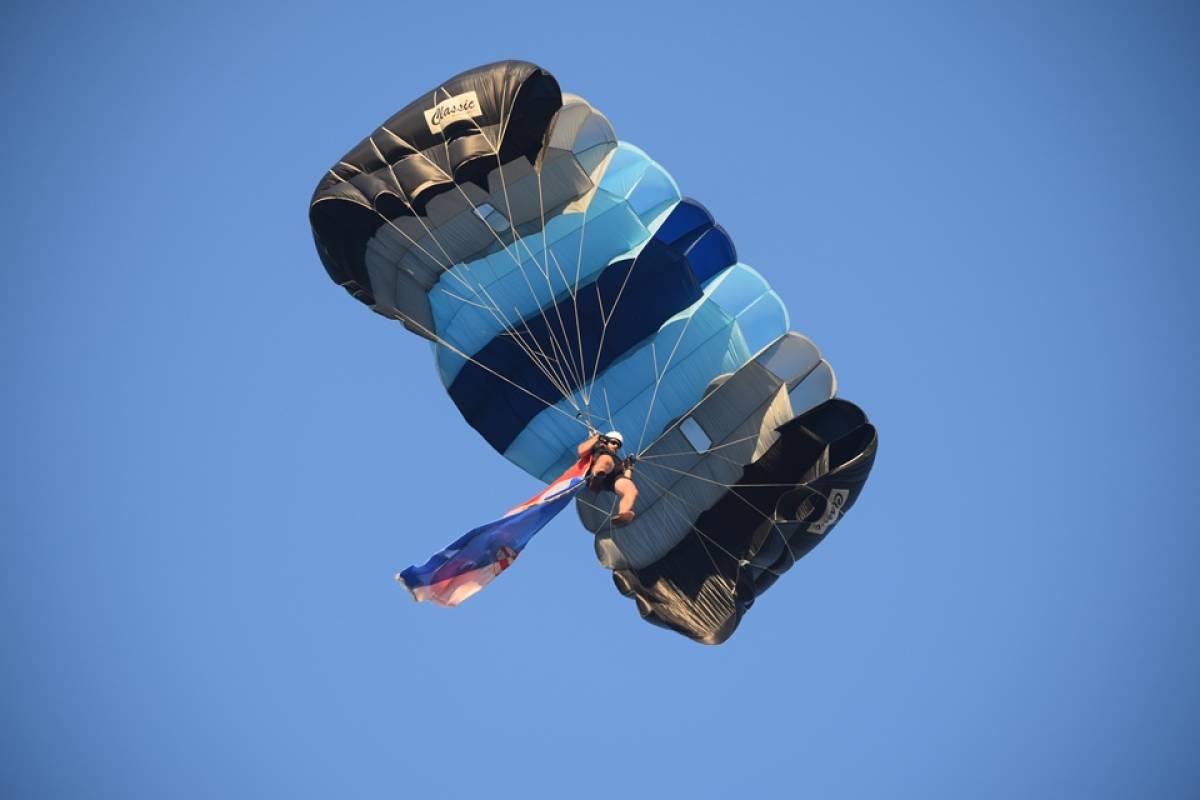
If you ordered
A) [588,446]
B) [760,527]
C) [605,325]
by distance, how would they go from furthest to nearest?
[605,325] → [760,527] → [588,446]

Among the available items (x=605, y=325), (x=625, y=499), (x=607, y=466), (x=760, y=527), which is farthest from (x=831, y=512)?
(x=605, y=325)

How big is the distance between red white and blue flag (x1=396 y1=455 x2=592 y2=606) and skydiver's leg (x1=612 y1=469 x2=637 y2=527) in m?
0.44

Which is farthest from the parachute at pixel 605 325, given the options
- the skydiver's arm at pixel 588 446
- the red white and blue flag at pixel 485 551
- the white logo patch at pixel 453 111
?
the red white and blue flag at pixel 485 551

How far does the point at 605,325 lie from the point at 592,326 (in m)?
0.17

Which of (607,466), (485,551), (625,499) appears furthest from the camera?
(607,466)

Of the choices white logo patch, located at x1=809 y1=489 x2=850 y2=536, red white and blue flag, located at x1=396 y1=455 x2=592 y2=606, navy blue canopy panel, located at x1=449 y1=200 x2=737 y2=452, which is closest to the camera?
red white and blue flag, located at x1=396 y1=455 x2=592 y2=606

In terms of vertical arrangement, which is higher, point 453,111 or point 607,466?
point 453,111

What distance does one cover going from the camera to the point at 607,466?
51.4 ft

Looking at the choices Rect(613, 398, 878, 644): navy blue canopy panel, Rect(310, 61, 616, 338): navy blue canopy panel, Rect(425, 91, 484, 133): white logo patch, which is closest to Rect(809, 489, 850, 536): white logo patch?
Rect(613, 398, 878, 644): navy blue canopy panel

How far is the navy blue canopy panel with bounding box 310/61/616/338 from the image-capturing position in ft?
50.9

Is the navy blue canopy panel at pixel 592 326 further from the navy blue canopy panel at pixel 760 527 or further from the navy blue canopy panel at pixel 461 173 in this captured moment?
the navy blue canopy panel at pixel 760 527

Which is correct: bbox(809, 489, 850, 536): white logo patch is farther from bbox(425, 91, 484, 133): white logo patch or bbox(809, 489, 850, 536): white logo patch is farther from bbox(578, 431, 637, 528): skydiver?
bbox(425, 91, 484, 133): white logo patch

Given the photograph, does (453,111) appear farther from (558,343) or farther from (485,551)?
(485,551)

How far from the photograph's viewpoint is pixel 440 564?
15219mm
